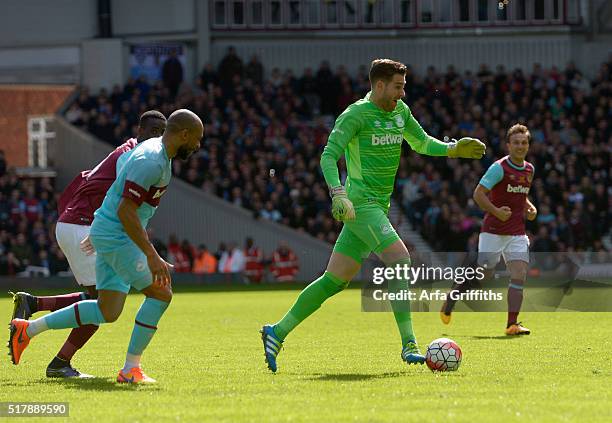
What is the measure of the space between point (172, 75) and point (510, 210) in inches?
1056

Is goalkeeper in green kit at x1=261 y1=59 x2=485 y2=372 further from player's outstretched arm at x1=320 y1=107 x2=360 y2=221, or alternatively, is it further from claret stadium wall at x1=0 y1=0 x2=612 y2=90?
claret stadium wall at x1=0 y1=0 x2=612 y2=90

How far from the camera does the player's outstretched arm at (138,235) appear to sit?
9.51m

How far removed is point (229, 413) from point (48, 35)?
1450 inches

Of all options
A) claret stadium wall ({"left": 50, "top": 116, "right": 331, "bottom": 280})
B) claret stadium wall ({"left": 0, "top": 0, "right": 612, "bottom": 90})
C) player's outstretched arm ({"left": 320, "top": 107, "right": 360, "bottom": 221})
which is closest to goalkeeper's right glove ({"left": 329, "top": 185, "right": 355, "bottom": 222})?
player's outstretched arm ({"left": 320, "top": 107, "right": 360, "bottom": 221})

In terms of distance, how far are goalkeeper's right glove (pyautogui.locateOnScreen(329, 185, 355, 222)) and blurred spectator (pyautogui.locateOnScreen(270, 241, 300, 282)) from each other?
79.5 feet

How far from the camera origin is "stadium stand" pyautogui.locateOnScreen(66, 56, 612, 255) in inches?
1393

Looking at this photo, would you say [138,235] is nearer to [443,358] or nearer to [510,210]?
[443,358]

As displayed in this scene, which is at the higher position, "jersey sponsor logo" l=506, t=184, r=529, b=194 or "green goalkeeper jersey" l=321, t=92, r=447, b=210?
"green goalkeeper jersey" l=321, t=92, r=447, b=210

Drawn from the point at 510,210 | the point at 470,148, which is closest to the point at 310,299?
the point at 470,148

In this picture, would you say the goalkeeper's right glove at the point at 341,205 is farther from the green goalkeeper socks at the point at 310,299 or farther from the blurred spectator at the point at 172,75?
the blurred spectator at the point at 172,75

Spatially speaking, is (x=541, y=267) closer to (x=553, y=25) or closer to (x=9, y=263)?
(x=9, y=263)

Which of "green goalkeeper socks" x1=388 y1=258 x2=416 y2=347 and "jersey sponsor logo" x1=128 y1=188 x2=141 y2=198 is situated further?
"green goalkeeper socks" x1=388 y1=258 x2=416 y2=347

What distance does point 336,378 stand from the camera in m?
10.5

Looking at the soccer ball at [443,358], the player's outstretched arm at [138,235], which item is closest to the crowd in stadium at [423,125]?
the soccer ball at [443,358]
